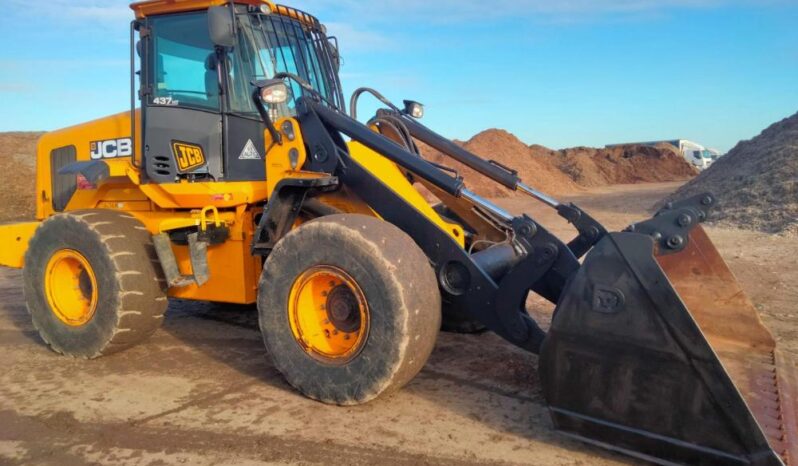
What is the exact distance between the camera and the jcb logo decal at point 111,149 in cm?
581

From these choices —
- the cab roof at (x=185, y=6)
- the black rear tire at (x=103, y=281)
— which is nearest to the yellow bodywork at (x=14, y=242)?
the black rear tire at (x=103, y=281)

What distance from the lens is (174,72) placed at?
559cm

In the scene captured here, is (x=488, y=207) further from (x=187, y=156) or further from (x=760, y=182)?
(x=760, y=182)

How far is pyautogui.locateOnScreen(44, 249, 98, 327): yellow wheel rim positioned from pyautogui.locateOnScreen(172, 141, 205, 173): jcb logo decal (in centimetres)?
115

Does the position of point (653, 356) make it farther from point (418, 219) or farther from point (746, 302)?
point (418, 219)

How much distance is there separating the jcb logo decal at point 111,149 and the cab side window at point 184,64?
524 millimetres

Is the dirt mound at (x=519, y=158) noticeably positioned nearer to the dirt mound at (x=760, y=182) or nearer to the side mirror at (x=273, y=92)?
the dirt mound at (x=760, y=182)

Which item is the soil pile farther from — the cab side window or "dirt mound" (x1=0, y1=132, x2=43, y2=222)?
the cab side window

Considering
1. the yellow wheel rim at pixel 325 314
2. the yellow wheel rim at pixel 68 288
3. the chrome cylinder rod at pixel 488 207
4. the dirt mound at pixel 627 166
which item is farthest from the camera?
the dirt mound at pixel 627 166

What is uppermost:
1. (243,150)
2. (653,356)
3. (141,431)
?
(243,150)

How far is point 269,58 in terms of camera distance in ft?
17.4

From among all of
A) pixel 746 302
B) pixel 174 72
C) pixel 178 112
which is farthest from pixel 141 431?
pixel 746 302

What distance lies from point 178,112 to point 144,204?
94 centimetres

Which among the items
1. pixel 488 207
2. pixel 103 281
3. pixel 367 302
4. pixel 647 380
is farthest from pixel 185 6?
pixel 647 380
